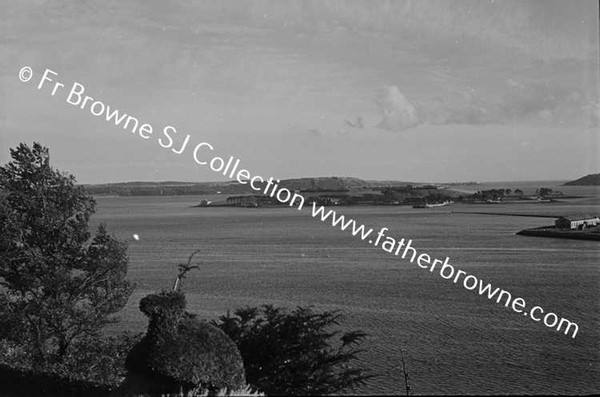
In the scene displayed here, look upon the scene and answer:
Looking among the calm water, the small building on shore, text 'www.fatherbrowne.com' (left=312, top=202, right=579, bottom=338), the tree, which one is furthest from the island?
the tree

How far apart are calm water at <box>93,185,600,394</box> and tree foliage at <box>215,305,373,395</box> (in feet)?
26.0

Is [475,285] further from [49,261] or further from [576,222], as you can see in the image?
[576,222]

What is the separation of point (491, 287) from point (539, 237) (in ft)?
108

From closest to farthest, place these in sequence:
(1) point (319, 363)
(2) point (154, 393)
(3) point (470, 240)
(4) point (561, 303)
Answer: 1. (2) point (154, 393)
2. (1) point (319, 363)
3. (4) point (561, 303)
4. (3) point (470, 240)

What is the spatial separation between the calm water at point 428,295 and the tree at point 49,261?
24.6 feet

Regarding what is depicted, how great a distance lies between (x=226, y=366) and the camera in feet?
22.6

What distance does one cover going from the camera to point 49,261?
12398 mm

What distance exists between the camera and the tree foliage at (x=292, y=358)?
822 cm

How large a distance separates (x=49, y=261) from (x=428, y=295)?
75.9ft

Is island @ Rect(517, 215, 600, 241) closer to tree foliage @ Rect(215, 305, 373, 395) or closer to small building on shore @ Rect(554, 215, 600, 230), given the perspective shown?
small building on shore @ Rect(554, 215, 600, 230)

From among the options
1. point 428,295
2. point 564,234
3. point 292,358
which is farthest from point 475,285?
point 564,234

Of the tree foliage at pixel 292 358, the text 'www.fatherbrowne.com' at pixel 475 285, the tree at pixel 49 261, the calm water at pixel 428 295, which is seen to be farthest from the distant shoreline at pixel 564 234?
the tree foliage at pixel 292 358

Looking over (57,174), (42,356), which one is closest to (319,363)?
(42,356)

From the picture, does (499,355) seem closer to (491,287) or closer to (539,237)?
(491,287)
